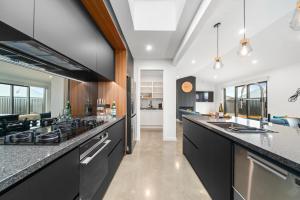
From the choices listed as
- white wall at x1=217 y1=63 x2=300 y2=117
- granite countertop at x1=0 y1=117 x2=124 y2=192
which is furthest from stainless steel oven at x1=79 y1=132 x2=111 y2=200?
white wall at x1=217 y1=63 x2=300 y2=117

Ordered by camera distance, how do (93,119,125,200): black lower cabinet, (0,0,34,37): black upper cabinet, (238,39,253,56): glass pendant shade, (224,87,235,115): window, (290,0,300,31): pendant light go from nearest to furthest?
(0,0,34,37): black upper cabinet
(290,0,300,31): pendant light
(93,119,125,200): black lower cabinet
(238,39,253,56): glass pendant shade
(224,87,235,115): window

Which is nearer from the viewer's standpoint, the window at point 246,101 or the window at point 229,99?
the window at point 246,101

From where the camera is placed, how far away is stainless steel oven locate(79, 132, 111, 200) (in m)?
1.21

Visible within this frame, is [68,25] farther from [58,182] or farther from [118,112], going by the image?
[118,112]

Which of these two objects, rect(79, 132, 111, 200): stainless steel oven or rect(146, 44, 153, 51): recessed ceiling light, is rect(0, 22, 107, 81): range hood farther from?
rect(146, 44, 153, 51): recessed ceiling light

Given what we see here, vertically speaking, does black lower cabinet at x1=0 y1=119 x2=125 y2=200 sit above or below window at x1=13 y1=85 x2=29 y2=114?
below

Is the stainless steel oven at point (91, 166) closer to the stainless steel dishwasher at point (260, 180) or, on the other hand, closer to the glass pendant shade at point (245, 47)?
the stainless steel dishwasher at point (260, 180)

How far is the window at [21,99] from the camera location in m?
1.26

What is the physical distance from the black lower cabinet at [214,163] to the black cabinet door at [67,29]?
1716 millimetres

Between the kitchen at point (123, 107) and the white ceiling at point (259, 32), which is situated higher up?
the white ceiling at point (259, 32)

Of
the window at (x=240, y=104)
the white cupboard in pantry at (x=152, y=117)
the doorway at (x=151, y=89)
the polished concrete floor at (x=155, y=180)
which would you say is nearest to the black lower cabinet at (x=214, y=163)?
the polished concrete floor at (x=155, y=180)

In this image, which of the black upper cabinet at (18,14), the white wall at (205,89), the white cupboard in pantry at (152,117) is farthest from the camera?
the white wall at (205,89)

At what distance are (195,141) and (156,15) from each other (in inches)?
98.1

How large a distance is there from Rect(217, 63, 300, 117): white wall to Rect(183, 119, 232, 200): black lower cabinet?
4525mm
